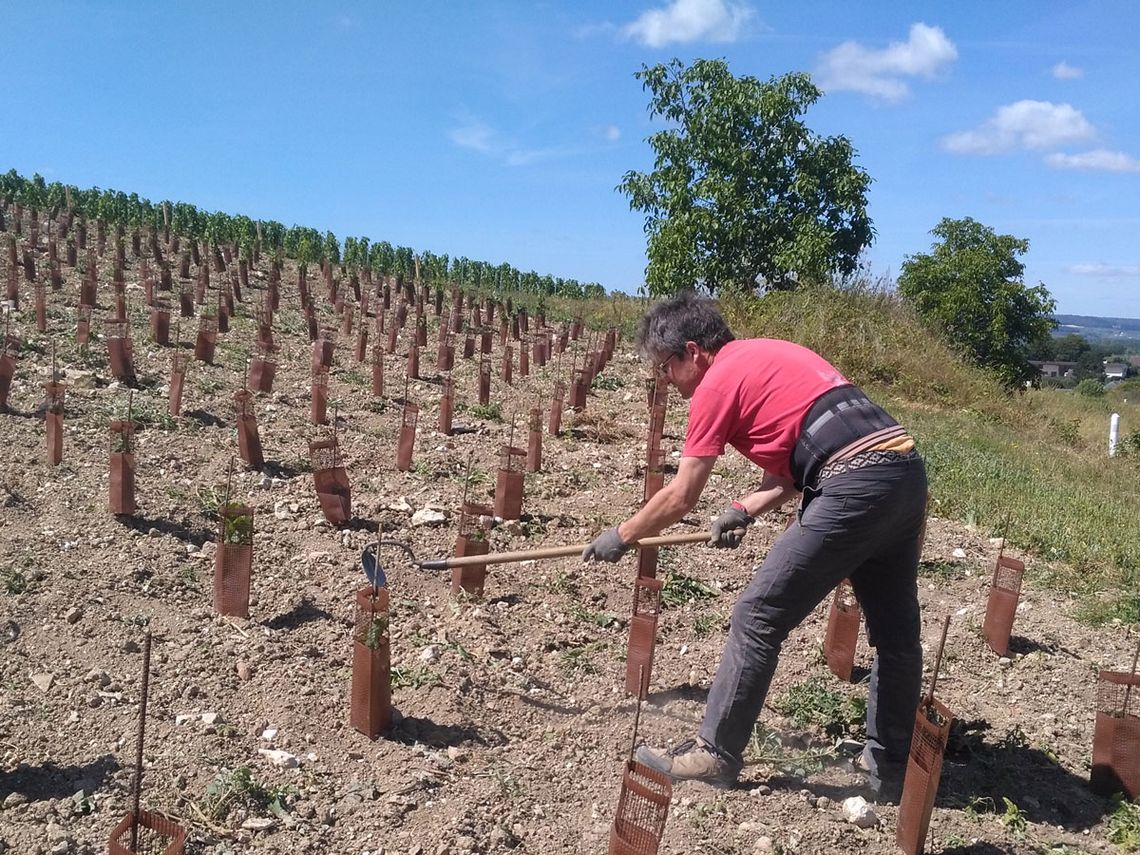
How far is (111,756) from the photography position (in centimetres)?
265

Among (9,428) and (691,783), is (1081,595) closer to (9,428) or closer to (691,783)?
(691,783)

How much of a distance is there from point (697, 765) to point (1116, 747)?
1.34 metres

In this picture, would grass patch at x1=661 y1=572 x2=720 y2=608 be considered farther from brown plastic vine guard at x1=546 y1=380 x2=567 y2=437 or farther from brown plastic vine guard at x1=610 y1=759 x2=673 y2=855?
brown plastic vine guard at x1=546 y1=380 x2=567 y2=437

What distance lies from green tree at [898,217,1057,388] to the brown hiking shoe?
20.3m

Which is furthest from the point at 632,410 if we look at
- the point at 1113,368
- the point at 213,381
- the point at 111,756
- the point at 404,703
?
the point at 1113,368

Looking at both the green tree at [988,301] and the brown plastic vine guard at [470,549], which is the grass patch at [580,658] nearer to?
the brown plastic vine guard at [470,549]

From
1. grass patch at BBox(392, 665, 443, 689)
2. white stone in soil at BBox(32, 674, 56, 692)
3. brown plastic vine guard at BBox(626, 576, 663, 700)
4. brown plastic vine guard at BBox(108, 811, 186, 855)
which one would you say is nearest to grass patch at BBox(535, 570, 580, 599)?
brown plastic vine guard at BBox(626, 576, 663, 700)

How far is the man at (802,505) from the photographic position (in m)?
2.59

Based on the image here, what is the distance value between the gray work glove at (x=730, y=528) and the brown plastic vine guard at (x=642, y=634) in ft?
1.26

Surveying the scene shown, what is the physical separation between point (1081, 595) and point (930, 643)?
1.15 meters

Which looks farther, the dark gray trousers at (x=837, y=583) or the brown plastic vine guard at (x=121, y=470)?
the brown plastic vine guard at (x=121, y=470)

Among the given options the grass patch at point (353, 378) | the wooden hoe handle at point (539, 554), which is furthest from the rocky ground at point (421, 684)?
the grass patch at point (353, 378)

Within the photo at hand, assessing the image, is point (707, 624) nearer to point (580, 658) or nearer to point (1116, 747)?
point (580, 658)

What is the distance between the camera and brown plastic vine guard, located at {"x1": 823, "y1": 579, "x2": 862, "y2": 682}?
11.7 ft
